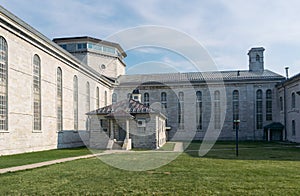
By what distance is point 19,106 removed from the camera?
21.9m

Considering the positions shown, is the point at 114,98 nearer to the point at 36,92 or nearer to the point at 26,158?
the point at 36,92

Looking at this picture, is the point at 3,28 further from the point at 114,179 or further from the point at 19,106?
the point at 114,179

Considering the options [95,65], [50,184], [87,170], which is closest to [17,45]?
[87,170]

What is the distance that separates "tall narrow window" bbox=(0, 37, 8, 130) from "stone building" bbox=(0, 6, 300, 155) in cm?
6

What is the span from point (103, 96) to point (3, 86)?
2371 centimetres

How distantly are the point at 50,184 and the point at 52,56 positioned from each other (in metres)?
20.3

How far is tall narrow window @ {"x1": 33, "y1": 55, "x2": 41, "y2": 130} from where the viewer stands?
80.8ft

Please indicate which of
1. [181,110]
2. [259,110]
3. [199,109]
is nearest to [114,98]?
[181,110]

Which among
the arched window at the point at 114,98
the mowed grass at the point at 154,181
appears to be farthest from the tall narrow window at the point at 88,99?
the mowed grass at the point at 154,181

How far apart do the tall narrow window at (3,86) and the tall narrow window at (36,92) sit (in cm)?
414

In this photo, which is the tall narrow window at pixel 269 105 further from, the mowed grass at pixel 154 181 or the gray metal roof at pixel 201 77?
the mowed grass at pixel 154 181

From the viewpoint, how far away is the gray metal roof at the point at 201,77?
150 ft

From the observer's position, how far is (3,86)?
20.3 meters

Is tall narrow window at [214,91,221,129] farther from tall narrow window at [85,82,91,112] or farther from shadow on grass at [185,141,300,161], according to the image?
shadow on grass at [185,141,300,161]
